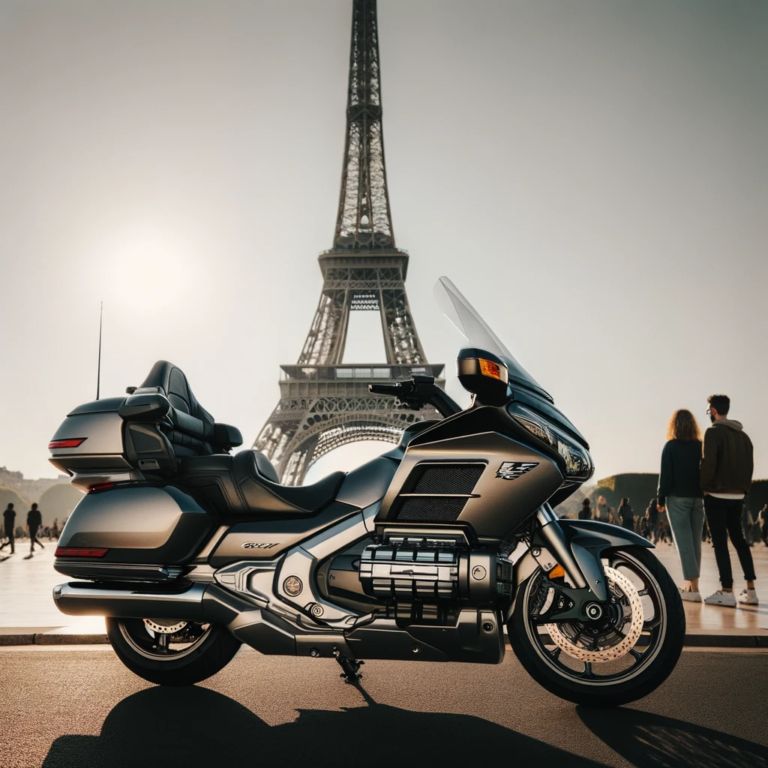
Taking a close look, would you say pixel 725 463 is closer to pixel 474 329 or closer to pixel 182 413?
pixel 474 329

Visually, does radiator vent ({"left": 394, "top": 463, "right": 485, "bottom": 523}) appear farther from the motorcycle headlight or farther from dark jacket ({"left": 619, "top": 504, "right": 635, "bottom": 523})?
dark jacket ({"left": 619, "top": 504, "right": 635, "bottom": 523})

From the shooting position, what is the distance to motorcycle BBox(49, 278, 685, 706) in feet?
10.5

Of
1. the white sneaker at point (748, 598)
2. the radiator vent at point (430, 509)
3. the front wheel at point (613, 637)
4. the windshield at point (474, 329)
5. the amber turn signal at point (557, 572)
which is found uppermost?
the windshield at point (474, 329)

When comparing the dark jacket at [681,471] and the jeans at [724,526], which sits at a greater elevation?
the dark jacket at [681,471]

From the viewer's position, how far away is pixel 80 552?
371cm

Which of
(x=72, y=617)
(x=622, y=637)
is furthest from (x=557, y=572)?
(x=72, y=617)

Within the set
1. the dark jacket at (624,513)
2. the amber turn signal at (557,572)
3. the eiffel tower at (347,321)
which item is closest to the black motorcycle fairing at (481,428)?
the amber turn signal at (557,572)

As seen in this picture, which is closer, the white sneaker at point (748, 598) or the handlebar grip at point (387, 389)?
the handlebar grip at point (387, 389)

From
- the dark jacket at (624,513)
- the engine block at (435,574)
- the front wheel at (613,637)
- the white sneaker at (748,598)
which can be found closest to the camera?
the engine block at (435,574)

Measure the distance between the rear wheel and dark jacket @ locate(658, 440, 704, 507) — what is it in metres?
4.39

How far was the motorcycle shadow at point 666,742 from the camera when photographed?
2.79m

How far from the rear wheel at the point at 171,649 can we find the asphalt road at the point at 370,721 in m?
0.08

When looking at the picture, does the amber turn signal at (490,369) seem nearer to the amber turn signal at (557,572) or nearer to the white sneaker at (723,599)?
the amber turn signal at (557,572)

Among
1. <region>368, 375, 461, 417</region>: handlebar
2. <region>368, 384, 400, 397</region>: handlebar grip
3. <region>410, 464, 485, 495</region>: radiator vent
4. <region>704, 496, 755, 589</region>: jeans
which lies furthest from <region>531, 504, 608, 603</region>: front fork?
<region>704, 496, 755, 589</region>: jeans
